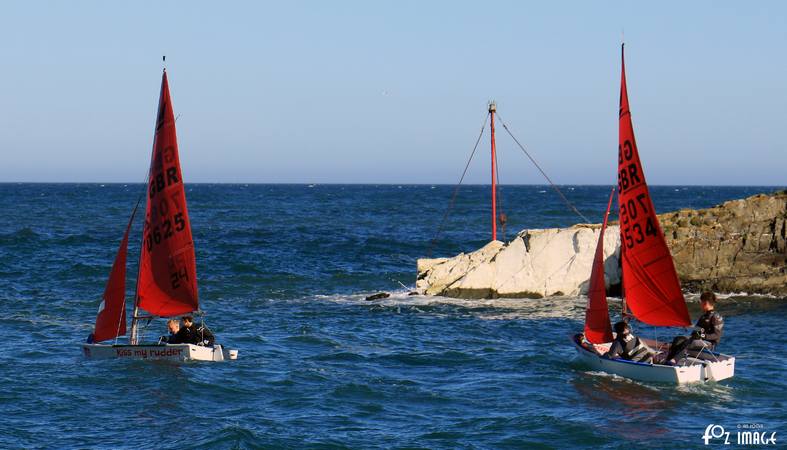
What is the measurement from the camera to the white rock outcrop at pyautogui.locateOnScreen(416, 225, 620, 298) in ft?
131

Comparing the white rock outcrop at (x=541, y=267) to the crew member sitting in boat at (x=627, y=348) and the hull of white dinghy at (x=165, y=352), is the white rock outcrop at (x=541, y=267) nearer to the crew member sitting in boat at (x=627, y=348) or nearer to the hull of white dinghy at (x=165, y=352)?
the crew member sitting in boat at (x=627, y=348)

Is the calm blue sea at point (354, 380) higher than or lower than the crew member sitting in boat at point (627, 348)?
lower

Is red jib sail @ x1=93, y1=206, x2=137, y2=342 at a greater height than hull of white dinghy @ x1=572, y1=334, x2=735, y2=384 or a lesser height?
greater

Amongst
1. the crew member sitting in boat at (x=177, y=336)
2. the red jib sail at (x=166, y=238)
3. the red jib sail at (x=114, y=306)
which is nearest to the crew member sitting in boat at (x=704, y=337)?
the crew member sitting in boat at (x=177, y=336)

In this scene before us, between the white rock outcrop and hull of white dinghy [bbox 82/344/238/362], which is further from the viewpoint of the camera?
the white rock outcrop

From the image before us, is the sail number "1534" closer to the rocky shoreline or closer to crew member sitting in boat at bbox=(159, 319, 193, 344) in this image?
crew member sitting in boat at bbox=(159, 319, 193, 344)

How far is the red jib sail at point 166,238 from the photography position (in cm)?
2770

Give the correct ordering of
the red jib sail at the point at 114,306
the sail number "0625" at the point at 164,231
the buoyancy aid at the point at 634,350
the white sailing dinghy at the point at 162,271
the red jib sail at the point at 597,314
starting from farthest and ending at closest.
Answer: the red jib sail at the point at 114,306, the sail number "0625" at the point at 164,231, the white sailing dinghy at the point at 162,271, the red jib sail at the point at 597,314, the buoyancy aid at the point at 634,350

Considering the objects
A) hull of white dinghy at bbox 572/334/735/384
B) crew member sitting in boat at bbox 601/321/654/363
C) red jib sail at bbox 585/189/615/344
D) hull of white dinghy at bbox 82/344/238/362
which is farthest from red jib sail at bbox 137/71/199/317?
hull of white dinghy at bbox 572/334/735/384

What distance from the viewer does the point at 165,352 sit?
90.4 feet

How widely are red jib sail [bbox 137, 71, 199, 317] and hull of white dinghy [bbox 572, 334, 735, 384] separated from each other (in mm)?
12085

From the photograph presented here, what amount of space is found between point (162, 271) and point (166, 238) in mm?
1003

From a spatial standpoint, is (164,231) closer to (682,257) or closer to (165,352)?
(165,352)

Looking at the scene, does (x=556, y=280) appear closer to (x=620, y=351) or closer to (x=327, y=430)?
(x=620, y=351)
